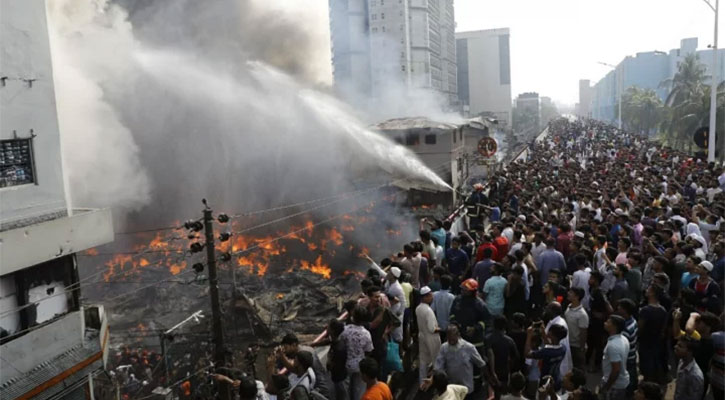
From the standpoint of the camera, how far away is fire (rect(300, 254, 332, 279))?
62.6ft

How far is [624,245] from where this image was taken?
7.81 metres

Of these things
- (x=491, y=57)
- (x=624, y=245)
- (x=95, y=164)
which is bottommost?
(x=624, y=245)

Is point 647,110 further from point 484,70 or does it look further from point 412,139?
point 484,70

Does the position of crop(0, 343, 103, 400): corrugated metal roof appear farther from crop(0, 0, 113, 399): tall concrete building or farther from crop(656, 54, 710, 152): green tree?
crop(656, 54, 710, 152): green tree

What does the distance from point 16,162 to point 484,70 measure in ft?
375

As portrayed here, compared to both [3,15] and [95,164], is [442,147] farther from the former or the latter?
[3,15]

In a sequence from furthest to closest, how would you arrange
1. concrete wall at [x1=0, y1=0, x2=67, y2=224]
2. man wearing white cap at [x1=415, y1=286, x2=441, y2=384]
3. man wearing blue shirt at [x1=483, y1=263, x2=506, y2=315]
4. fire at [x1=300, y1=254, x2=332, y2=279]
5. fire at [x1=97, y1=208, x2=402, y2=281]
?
fire at [x1=97, y1=208, x2=402, y2=281] < fire at [x1=300, y1=254, x2=332, y2=279] < concrete wall at [x1=0, y1=0, x2=67, y2=224] < man wearing blue shirt at [x1=483, y1=263, x2=506, y2=315] < man wearing white cap at [x1=415, y1=286, x2=441, y2=384]

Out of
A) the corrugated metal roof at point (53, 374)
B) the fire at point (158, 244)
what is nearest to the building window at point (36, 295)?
the corrugated metal roof at point (53, 374)

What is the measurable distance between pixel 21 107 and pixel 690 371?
31.2ft

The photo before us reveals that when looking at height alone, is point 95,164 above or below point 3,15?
below

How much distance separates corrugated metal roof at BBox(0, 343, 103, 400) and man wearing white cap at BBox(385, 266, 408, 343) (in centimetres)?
568

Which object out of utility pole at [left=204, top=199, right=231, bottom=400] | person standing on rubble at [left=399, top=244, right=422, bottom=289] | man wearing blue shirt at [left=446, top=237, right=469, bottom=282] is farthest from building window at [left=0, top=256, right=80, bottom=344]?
man wearing blue shirt at [left=446, top=237, right=469, bottom=282]

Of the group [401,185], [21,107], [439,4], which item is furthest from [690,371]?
[439,4]

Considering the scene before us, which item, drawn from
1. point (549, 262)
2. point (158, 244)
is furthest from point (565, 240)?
point (158, 244)
